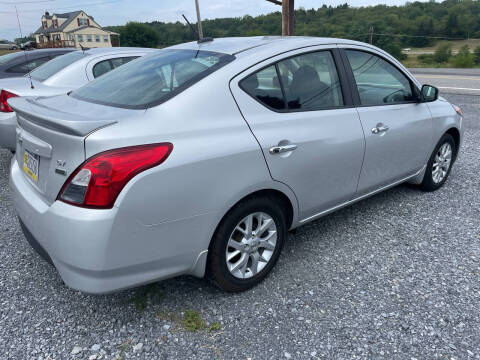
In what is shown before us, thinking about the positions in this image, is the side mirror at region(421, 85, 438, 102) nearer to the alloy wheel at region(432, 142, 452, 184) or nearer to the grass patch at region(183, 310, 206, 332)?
the alloy wheel at region(432, 142, 452, 184)

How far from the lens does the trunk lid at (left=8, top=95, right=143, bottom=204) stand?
1939 mm

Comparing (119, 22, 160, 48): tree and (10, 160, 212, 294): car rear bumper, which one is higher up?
(119, 22, 160, 48): tree

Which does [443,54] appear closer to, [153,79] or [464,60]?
[464,60]

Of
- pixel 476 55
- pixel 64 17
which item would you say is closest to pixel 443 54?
pixel 476 55

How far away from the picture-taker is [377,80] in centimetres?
339

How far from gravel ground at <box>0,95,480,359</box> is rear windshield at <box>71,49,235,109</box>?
1280 mm

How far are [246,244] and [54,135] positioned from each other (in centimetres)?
129

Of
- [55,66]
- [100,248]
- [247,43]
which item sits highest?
[247,43]

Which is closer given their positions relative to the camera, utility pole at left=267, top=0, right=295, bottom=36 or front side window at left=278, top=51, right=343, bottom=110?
front side window at left=278, top=51, right=343, bottom=110

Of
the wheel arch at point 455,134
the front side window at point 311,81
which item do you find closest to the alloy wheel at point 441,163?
the wheel arch at point 455,134

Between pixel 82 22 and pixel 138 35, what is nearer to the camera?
pixel 82 22

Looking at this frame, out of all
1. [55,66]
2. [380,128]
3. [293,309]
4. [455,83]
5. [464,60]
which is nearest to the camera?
[293,309]

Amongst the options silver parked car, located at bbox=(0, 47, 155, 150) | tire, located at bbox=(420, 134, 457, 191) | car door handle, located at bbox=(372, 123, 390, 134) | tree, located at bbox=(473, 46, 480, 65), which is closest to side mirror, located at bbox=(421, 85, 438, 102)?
tire, located at bbox=(420, 134, 457, 191)

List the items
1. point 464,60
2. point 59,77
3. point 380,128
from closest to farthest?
point 380,128 → point 59,77 → point 464,60
